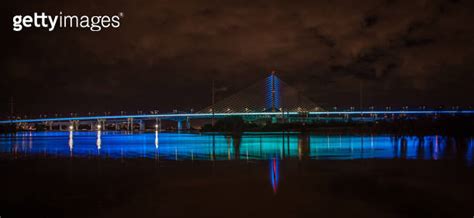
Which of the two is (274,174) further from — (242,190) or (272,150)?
(272,150)

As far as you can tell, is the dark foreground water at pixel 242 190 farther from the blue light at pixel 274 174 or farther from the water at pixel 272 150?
the water at pixel 272 150

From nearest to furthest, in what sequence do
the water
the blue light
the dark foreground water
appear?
1. the dark foreground water
2. the blue light
3. the water

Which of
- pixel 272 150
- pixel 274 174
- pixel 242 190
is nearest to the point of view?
pixel 242 190

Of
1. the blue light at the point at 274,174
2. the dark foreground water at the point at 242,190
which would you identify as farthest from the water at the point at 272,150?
the dark foreground water at the point at 242,190

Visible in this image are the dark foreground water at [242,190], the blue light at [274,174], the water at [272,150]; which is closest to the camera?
the dark foreground water at [242,190]

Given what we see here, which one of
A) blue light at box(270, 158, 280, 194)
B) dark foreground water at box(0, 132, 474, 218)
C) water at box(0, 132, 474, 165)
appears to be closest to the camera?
dark foreground water at box(0, 132, 474, 218)

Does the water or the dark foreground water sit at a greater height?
the water

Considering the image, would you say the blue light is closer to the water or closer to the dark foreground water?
the dark foreground water

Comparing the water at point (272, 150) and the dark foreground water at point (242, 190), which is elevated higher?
the water at point (272, 150)

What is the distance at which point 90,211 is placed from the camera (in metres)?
6.12

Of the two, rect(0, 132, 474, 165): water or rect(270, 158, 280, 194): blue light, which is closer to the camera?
rect(270, 158, 280, 194): blue light

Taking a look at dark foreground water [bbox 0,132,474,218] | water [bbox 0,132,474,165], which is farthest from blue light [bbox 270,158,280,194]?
water [bbox 0,132,474,165]

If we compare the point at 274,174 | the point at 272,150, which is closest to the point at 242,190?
the point at 274,174

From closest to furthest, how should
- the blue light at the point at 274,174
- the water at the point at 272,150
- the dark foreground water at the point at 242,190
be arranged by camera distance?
the dark foreground water at the point at 242,190 < the blue light at the point at 274,174 < the water at the point at 272,150
